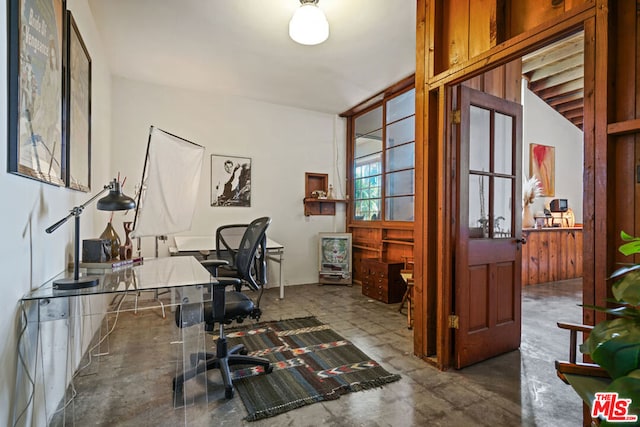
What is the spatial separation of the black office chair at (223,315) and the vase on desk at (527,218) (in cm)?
514

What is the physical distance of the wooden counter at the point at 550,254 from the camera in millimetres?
5035

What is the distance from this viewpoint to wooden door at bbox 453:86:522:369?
7.38 feet

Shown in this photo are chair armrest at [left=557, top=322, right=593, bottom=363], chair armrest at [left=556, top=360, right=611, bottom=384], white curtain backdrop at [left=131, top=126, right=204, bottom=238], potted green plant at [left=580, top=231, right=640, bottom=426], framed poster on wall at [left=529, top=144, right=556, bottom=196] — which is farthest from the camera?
framed poster on wall at [left=529, top=144, right=556, bottom=196]

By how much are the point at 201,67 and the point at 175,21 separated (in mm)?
851

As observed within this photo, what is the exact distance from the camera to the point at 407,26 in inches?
110

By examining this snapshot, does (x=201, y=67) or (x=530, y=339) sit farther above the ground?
(x=201, y=67)

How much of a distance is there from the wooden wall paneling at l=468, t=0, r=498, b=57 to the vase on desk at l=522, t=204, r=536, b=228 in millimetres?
4324

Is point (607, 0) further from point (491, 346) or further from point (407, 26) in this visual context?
point (491, 346)

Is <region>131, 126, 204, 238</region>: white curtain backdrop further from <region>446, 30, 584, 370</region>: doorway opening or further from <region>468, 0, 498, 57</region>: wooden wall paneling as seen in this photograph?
<region>446, 30, 584, 370</region>: doorway opening

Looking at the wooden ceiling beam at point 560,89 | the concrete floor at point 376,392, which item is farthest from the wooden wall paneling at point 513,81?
the wooden ceiling beam at point 560,89

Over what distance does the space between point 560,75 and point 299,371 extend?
6330mm

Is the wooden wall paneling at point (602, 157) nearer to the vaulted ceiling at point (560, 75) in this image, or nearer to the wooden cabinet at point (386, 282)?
the wooden cabinet at point (386, 282)

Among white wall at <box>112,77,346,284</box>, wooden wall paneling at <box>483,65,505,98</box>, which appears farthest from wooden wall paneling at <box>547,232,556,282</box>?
wooden wall paneling at <box>483,65,505,98</box>

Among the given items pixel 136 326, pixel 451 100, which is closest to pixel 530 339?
pixel 451 100
